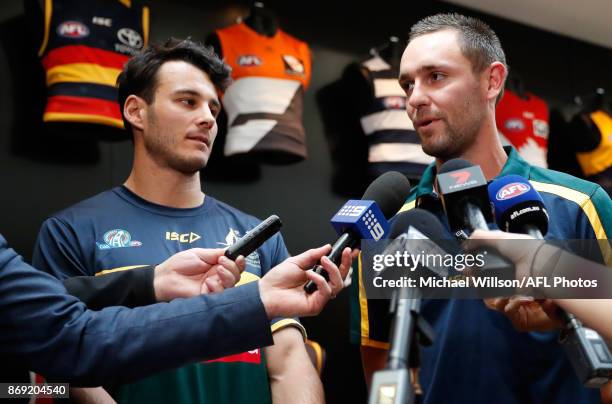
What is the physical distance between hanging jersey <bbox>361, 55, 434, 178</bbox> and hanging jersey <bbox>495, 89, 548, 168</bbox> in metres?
0.78

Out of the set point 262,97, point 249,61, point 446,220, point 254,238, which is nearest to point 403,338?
point 254,238

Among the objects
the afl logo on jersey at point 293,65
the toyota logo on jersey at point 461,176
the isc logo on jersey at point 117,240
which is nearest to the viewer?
the toyota logo on jersey at point 461,176

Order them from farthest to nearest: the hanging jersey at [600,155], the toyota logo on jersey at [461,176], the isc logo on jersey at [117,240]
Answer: the hanging jersey at [600,155] < the isc logo on jersey at [117,240] < the toyota logo on jersey at [461,176]

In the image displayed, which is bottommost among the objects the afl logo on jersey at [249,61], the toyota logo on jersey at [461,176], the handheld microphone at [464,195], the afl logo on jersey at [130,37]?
the handheld microphone at [464,195]

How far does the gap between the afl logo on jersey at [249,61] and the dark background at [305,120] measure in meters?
0.44

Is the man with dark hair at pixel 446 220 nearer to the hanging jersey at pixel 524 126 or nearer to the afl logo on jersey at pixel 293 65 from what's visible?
the afl logo on jersey at pixel 293 65

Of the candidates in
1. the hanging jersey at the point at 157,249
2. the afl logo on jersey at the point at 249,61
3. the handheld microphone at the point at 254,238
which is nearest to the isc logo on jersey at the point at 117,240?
the hanging jersey at the point at 157,249

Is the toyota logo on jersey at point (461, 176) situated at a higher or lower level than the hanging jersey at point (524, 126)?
lower

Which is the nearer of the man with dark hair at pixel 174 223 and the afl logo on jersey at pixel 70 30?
the man with dark hair at pixel 174 223

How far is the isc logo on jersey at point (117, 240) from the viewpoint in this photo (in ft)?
6.13

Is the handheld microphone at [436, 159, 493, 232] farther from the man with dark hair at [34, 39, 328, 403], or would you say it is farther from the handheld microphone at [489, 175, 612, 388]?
the man with dark hair at [34, 39, 328, 403]

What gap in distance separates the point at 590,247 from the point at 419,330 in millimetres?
710

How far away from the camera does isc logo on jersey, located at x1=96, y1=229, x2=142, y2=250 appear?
73.5 inches

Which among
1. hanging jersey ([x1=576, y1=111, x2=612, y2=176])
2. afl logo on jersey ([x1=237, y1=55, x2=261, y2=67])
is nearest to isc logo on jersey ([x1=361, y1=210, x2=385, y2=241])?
afl logo on jersey ([x1=237, y1=55, x2=261, y2=67])
